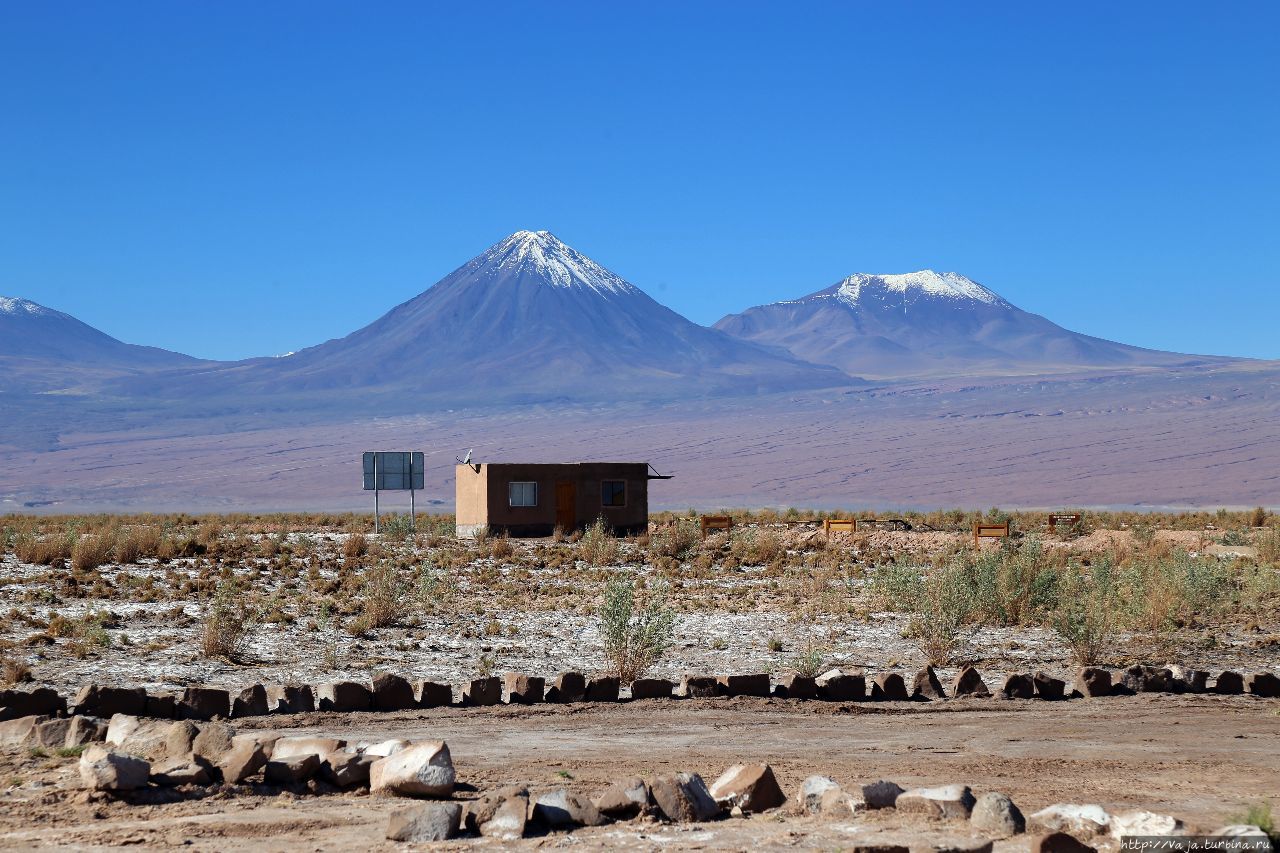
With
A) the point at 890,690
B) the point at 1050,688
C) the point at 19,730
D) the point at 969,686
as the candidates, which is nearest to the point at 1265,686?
the point at 1050,688

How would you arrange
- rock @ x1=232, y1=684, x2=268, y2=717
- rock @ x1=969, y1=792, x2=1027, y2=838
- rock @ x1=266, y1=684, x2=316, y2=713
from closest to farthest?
rock @ x1=969, y1=792, x2=1027, y2=838 → rock @ x1=232, y1=684, x2=268, y2=717 → rock @ x1=266, y1=684, x2=316, y2=713

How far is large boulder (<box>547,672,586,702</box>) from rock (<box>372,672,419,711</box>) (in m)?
1.20

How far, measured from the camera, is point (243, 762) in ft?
27.6

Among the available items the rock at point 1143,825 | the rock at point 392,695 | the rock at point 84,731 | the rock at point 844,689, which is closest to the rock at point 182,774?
the rock at point 84,731

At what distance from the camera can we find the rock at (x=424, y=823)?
7.25 meters

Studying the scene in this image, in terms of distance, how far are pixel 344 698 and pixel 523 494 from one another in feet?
104

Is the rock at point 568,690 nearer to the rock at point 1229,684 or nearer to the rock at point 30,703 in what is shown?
the rock at point 30,703

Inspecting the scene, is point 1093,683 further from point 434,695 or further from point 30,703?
point 30,703

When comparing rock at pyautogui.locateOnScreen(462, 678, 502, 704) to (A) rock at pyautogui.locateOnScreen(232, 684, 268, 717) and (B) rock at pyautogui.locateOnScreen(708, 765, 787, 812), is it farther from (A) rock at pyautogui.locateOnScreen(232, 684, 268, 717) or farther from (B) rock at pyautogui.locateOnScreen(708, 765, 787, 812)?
(B) rock at pyautogui.locateOnScreen(708, 765, 787, 812)

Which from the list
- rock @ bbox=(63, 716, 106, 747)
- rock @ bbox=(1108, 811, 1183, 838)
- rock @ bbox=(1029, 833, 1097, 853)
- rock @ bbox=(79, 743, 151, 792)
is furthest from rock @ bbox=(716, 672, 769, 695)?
rock @ bbox=(1029, 833, 1097, 853)

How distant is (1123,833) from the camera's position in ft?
22.7

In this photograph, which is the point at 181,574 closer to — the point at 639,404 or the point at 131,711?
the point at 131,711

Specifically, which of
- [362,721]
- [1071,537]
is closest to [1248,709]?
[362,721]

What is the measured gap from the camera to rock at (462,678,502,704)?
11.9m
